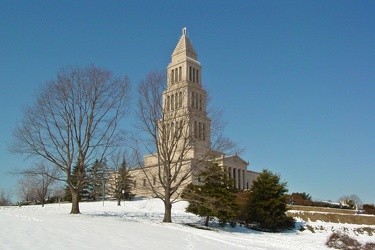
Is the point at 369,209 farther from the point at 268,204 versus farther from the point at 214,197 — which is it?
the point at 214,197

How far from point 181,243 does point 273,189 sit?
706 inches

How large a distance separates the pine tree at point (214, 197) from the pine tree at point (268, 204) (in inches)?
99.8

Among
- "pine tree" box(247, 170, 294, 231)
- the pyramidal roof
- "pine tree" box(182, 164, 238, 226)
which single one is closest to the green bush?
"pine tree" box(247, 170, 294, 231)

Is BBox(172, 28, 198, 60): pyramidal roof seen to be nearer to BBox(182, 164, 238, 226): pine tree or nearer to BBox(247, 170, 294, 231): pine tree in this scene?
BBox(247, 170, 294, 231): pine tree

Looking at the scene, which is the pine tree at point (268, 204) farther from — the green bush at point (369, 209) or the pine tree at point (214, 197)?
the green bush at point (369, 209)

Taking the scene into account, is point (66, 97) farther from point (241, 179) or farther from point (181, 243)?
point (241, 179)

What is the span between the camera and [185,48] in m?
79.9

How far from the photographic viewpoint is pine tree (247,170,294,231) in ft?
95.9

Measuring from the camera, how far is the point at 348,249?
20.8 meters

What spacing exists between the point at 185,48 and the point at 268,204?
55670mm

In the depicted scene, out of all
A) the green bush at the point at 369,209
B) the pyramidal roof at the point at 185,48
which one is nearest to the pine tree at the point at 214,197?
the green bush at the point at 369,209

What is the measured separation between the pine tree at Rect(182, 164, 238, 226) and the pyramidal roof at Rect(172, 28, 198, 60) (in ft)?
181

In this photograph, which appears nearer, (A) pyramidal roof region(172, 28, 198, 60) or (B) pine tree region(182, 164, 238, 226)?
(B) pine tree region(182, 164, 238, 226)

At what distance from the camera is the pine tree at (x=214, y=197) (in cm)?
2516
